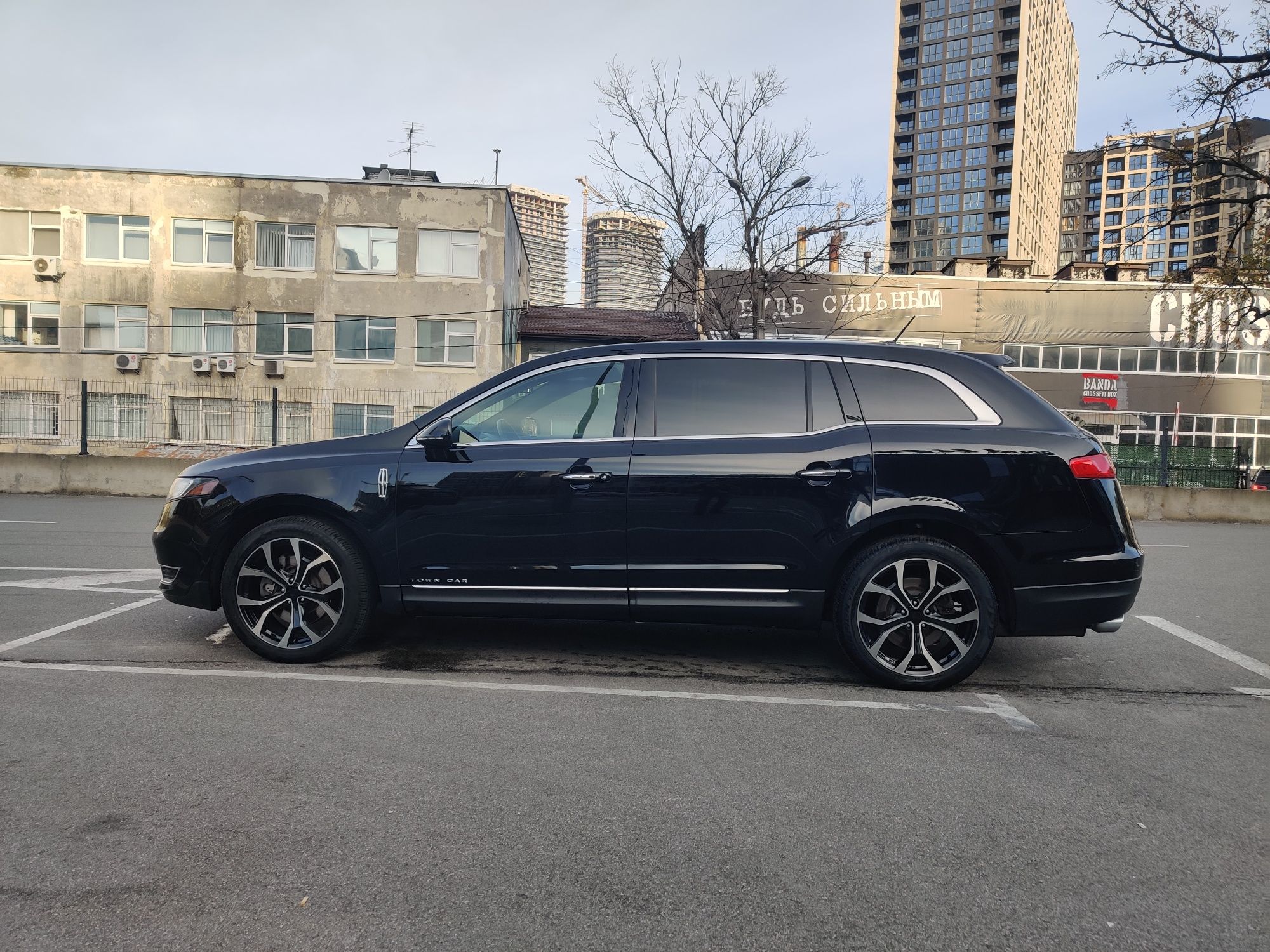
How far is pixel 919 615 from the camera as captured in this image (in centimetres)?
471

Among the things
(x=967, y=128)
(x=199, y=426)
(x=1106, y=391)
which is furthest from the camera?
(x=967, y=128)

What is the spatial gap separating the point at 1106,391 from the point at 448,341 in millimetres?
29759

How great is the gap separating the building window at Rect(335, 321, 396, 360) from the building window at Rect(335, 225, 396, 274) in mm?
1856

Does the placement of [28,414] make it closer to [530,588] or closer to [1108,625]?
[530,588]

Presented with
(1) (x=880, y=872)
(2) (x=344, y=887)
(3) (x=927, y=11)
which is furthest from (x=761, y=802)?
(3) (x=927, y=11)

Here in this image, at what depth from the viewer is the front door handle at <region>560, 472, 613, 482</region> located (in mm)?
4828

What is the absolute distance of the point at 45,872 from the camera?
8.63 ft

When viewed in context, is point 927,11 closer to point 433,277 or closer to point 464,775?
point 433,277

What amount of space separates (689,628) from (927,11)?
113 m

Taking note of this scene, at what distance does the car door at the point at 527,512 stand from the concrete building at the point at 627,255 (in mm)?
27166

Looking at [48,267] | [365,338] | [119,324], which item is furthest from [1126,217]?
[48,267]

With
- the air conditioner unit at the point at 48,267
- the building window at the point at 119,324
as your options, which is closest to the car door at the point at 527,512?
the building window at the point at 119,324

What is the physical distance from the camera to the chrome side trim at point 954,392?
4.85 meters

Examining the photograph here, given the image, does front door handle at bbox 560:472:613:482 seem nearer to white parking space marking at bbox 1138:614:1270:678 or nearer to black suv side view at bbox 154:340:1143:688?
black suv side view at bbox 154:340:1143:688
